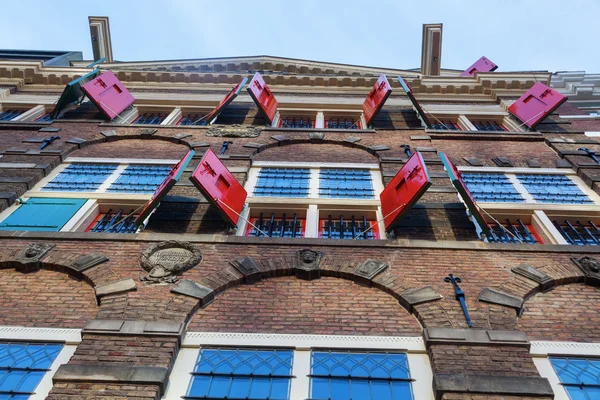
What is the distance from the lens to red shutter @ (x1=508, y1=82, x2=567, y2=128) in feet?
48.5

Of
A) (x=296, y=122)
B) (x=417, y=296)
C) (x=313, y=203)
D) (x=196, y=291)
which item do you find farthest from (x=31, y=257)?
(x=296, y=122)

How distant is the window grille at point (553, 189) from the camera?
10531 mm

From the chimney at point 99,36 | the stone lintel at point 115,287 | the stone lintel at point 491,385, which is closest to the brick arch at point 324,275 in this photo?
the stone lintel at point 115,287

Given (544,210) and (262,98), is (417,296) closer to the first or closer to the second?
(544,210)

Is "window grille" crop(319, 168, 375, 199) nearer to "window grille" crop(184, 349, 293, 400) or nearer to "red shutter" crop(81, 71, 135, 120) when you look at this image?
"window grille" crop(184, 349, 293, 400)

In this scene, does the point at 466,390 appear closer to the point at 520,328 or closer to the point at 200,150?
the point at 520,328

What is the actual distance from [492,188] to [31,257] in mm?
10224

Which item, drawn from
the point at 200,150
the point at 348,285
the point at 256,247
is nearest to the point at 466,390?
the point at 348,285

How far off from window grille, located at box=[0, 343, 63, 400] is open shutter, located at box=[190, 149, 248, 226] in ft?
12.1

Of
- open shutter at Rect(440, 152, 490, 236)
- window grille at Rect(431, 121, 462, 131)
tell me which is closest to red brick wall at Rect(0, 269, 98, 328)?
open shutter at Rect(440, 152, 490, 236)

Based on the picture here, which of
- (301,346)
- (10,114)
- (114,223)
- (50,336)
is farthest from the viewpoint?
(10,114)

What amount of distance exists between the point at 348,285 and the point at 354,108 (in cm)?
1074

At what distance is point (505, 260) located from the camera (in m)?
8.08

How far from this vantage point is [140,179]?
37.3 feet
